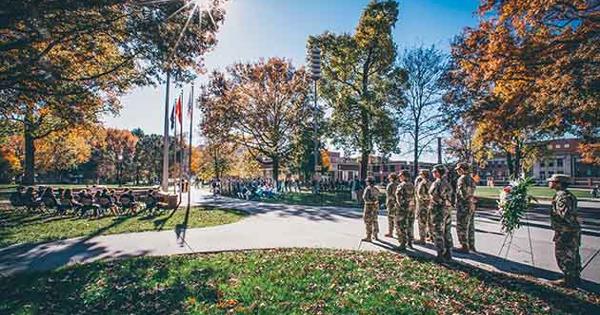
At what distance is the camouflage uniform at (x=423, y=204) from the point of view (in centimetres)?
818

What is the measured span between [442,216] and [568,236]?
2.06 m

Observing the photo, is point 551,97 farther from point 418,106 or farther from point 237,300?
point 418,106

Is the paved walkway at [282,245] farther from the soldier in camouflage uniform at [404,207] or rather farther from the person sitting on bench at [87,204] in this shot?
the person sitting on bench at [87,204]

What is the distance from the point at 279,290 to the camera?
527 centimetres

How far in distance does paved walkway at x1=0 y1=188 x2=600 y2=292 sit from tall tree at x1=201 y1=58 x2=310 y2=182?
22273 mm

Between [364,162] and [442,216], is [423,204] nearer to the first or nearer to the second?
[442,216]

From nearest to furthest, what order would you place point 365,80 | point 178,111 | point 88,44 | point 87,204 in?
point 88,44
point 87,204
point 178,111
point 365,80

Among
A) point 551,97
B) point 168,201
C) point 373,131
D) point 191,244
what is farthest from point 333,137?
point 191,244

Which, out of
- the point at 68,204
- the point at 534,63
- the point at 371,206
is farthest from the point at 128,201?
the point at 534,63

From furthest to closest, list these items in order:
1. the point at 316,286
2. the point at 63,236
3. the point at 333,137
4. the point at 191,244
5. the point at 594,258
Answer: the point at 333,137
the point at 63,236
the point at 191,244
the point at 594,258
the point at 316,286

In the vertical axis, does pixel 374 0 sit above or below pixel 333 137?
above

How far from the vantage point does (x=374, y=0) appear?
28.5 meters

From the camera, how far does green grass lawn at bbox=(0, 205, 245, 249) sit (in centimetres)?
982

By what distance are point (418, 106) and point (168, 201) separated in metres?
21.0
